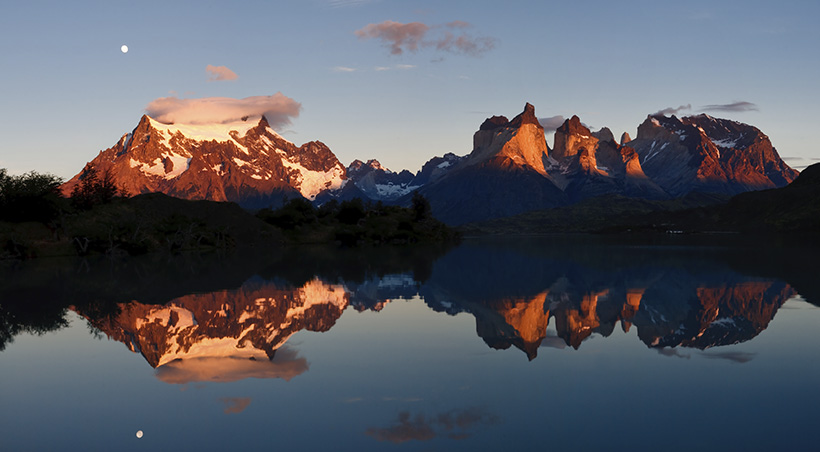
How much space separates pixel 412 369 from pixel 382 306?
58.4 ft

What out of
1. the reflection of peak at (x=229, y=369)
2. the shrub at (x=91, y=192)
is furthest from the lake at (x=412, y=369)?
the shrub at (x=91, y=192)

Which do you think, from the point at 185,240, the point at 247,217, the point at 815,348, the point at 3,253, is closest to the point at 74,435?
the point at 815,348

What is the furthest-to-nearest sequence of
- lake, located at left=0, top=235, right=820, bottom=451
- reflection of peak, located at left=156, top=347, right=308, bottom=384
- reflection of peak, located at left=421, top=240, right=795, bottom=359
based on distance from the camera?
reflection of peak, located at left=421, top=240, right=795, bottom=359, reflection of peak, located at left=156, top=347, right=308, bottom=384, lake, located at left=0, top=235, right=820, bottom=451

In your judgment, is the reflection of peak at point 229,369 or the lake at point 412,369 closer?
the lake at point 412,369

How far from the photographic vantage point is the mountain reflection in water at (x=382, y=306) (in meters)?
26.6

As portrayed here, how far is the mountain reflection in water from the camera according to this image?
26609 mm

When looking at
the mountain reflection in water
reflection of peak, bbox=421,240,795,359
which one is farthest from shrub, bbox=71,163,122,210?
reflection of peak, bbox=421,240,795,359

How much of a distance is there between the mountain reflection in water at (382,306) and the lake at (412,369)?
0.71ft

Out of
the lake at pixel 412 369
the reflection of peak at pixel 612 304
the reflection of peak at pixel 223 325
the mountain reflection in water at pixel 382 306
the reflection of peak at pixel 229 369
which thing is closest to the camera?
the lake at pixel 412 369

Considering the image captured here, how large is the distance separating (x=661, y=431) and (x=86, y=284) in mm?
50363

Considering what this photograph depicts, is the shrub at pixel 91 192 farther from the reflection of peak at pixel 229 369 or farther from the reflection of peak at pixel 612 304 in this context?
the reflection of peak at pixel 229 369

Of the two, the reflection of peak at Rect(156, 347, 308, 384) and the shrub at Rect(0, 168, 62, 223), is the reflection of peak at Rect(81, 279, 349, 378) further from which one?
the shrub at Rect(0, 168, 62, 223)

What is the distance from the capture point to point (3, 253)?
3565 inches

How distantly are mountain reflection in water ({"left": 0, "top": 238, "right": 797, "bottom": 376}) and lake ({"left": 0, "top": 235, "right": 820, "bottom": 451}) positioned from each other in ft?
0.71
